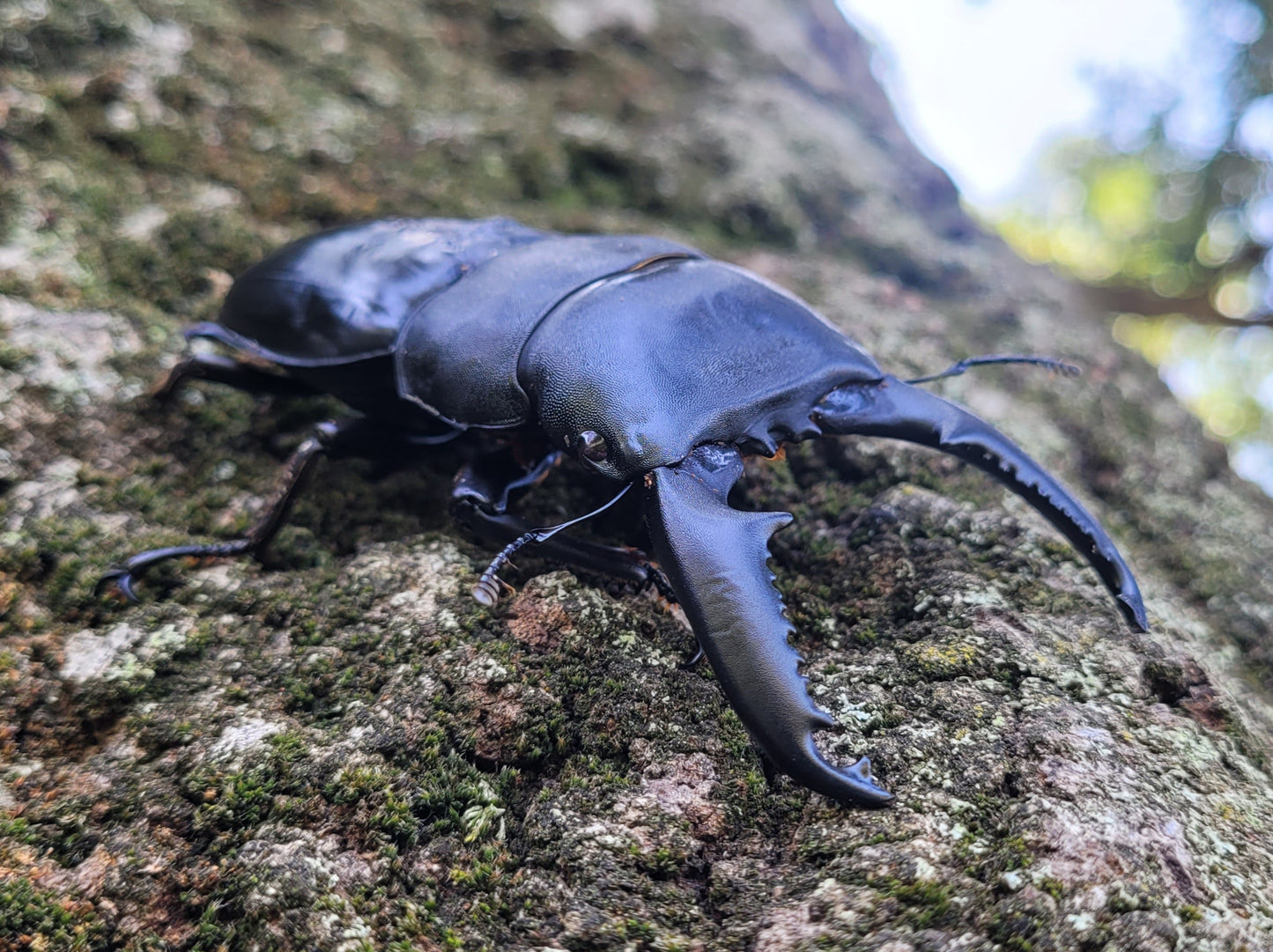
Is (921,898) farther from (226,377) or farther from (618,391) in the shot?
(226,377)

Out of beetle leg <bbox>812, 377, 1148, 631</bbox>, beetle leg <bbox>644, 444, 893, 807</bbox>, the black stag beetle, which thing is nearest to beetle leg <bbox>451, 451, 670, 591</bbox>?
the black stag beetle

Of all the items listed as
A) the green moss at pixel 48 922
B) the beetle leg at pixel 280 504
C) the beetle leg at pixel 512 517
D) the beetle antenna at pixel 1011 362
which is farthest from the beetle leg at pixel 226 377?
the beetle antenna at pixel 1011 362

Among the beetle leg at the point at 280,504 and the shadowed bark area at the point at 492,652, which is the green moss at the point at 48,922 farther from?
the beetle leg at the point at 280,504

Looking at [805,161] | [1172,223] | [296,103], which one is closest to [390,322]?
[296,103]

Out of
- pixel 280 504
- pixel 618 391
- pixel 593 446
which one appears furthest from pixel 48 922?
pixel 618 391

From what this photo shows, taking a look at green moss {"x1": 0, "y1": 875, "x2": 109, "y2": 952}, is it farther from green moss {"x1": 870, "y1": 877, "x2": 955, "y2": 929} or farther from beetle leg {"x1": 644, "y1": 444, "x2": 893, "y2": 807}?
green moss {"x1": 870, "y1": 877, "x2": 955, "y2": 929}
